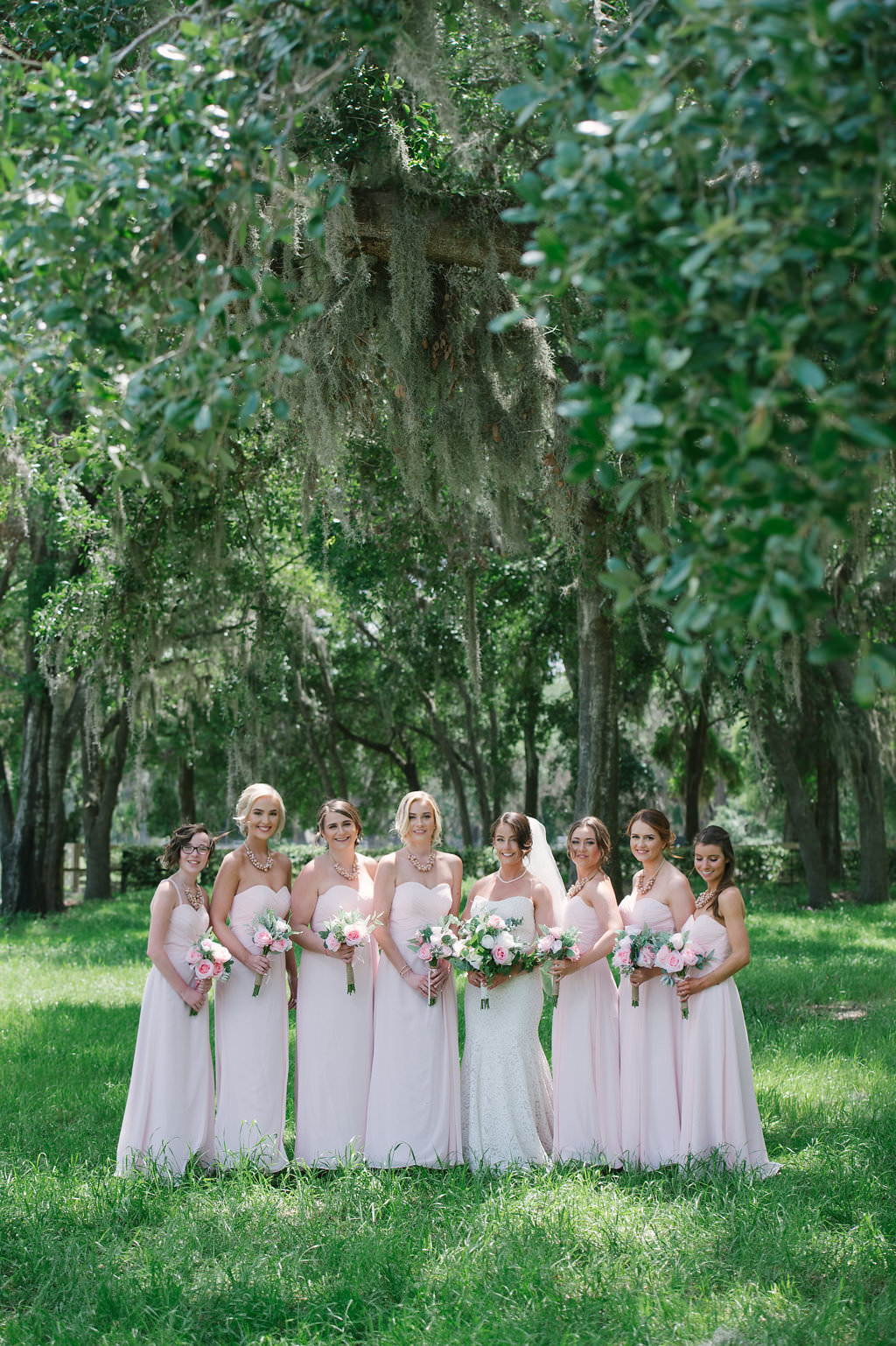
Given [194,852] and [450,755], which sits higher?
[450,755]

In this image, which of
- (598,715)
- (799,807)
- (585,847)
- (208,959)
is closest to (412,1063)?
(208,959)

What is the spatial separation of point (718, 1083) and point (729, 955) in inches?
23.5

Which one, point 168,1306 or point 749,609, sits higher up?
point 749,609

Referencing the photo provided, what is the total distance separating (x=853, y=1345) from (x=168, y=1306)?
223 cm

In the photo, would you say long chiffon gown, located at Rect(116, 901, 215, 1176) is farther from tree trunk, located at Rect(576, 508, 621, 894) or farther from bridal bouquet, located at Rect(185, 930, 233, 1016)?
tree trunk, located at Rect(576, 508, 621, 894)

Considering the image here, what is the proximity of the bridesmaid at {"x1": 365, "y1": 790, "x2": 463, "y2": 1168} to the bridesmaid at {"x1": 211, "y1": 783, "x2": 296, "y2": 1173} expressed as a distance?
1.57ft

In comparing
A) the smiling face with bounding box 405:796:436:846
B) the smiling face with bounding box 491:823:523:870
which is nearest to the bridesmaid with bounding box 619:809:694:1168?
the smiling face with bounding box 491:823:523:870

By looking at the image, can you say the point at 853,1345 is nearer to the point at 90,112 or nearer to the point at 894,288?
the point at 894,288

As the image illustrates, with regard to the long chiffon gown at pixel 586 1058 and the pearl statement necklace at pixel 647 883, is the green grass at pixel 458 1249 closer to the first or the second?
the long chiffon gown at pixel 586 1058

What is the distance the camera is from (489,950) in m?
5.29

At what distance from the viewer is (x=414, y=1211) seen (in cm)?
459

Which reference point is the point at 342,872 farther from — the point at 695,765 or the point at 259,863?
the point at 695,765

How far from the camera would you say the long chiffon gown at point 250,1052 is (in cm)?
543

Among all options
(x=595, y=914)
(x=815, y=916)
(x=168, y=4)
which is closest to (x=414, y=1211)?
(x=595, y=914)
